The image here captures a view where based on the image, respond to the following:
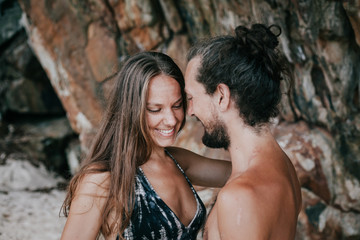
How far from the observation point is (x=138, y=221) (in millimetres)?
2273

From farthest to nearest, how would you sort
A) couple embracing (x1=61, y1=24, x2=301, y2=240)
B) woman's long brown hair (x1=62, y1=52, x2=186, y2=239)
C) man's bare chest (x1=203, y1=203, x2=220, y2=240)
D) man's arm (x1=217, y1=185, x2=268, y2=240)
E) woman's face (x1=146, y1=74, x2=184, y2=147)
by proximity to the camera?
1. woman's face (x1=146, y1=74, x2=184, y2=147)
2. woman's long brown hair (x1=62, y1=52, x2=186, y2=239)
3. man's bare chest (x1=203, y1=203, x2=220, y2=240)
4. couple embracing (x1=61, y1=24, x2=301, y2=240)
5. man's arm (x1=217, y1=185, x2=268, y2=240)

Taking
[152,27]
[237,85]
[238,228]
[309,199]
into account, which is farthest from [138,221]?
[152,27]

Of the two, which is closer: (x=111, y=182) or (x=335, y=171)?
(x=111, y=182)

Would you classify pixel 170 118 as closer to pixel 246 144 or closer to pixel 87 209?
pixel 246 144

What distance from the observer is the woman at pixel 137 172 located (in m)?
2.12

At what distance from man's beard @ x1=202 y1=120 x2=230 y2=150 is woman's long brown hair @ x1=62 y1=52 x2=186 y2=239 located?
0.42 m

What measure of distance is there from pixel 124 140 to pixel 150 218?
1.56 feet

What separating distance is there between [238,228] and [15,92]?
6780 millimetres

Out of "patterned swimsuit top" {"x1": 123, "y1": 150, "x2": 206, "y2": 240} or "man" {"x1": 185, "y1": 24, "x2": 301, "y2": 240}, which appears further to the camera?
"patterned swimsuit top" {"x1": 123, "y1": 150, "x2": 206, "y2": 240}

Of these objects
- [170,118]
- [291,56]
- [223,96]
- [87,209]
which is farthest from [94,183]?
[291,56]

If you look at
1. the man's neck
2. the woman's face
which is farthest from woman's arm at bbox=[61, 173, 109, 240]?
the man's neck

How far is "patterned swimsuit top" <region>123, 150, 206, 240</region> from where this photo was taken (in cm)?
227

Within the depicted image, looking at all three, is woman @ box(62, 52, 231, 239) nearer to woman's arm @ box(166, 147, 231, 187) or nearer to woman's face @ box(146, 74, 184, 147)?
woman's face @ box(146, 74, 184, 147)

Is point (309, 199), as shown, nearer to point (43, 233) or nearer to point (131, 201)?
point (131, 201)
